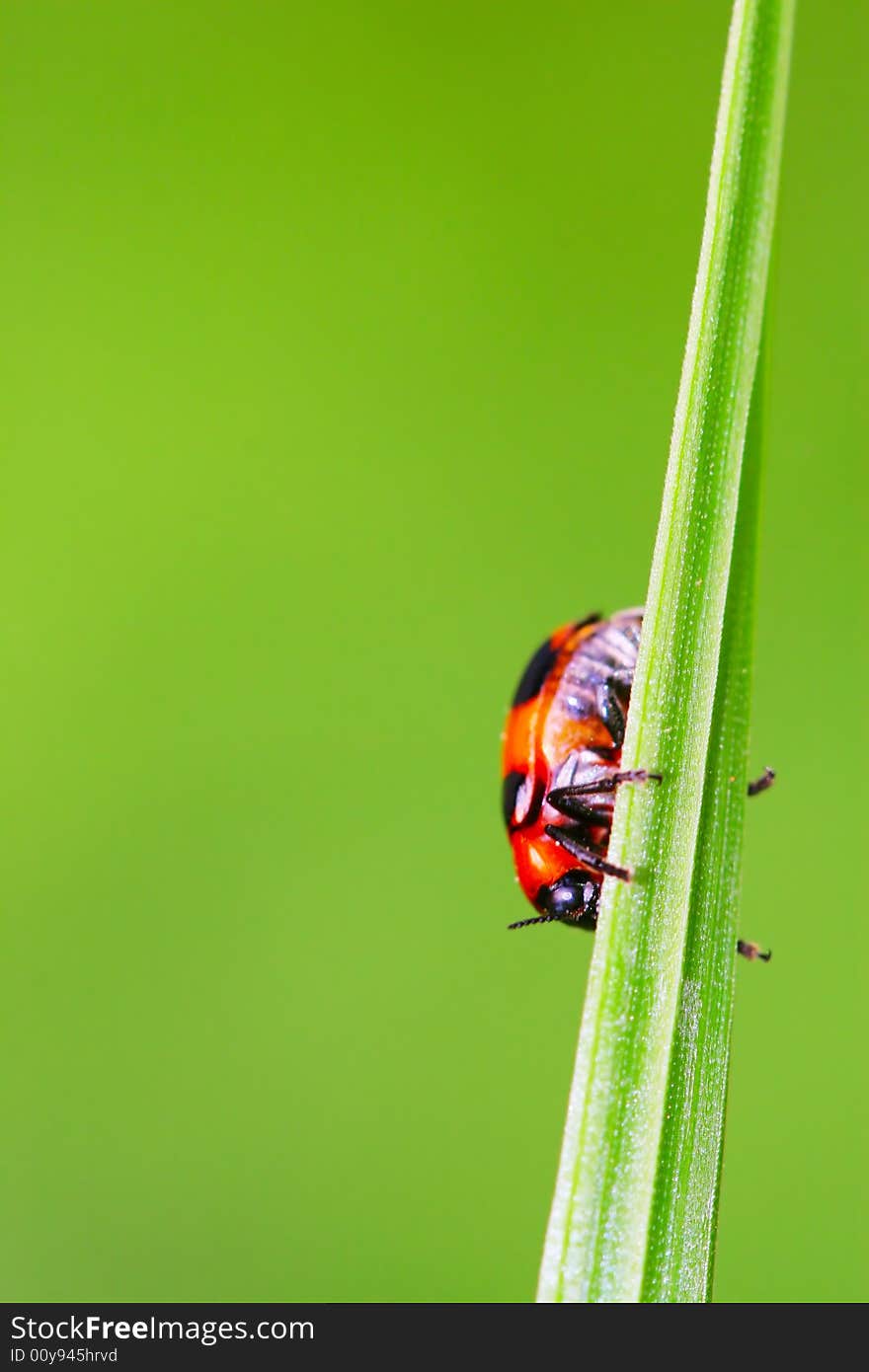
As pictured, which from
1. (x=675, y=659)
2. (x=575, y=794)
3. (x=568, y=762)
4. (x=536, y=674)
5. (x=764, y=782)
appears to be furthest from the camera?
(x=536, y=674)

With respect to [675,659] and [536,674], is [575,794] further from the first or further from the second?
[675,659]

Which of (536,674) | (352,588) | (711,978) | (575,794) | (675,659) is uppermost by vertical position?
(352,588)

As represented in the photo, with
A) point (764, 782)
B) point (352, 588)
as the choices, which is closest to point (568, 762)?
point (764, 782)

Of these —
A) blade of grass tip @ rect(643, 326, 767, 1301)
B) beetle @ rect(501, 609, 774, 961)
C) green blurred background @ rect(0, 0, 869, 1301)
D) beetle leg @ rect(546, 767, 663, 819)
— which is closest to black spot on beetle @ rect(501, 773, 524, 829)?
beetle @ rect(501, 609, 774, 961)

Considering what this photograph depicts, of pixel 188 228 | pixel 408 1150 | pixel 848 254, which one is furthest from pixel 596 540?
pixel 408 1150

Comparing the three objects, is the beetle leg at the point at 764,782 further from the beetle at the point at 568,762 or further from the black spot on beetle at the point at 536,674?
the black spot on beetle at the point at 536,674

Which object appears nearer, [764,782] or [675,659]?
[675,659]
